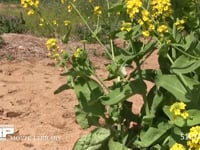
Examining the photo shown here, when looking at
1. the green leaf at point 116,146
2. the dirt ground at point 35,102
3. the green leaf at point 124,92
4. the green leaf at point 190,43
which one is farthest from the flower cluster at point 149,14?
the dirt ground at point 35,102

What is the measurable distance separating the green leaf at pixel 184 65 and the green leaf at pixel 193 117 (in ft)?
0.69

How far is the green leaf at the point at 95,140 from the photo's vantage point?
3.17 m

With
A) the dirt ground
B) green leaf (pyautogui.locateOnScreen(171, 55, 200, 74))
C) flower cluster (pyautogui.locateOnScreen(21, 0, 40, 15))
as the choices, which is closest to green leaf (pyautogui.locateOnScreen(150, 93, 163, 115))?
green leaf (pyautogui.locateOnScreen(171, 55, 200, 74))

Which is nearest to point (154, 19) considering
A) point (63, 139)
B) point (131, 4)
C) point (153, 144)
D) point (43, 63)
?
point (131, 4)

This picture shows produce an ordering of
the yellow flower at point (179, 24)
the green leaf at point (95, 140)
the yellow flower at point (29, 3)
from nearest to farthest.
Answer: the yellow flower at point (179, 24), the yellow flower at point (29, 3), the green leaf at point (95, 140)

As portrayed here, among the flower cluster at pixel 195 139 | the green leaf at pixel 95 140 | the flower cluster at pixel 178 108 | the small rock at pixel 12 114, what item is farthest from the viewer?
the small rock at pixel 12 114

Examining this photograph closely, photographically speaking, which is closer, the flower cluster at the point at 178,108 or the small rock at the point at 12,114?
the flower cluster at the point at 178,108

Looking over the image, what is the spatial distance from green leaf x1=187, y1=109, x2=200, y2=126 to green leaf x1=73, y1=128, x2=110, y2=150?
0.75 metres

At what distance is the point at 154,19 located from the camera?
2.77m

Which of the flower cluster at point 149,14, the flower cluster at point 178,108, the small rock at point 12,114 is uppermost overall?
the flower cluster at point 149,14

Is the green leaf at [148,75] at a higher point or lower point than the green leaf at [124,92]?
higher

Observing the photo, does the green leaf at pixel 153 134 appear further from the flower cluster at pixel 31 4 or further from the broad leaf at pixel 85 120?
the flower cluster at pixel 31 4

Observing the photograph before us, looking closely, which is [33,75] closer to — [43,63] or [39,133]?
[43,63]

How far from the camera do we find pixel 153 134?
2.81m
